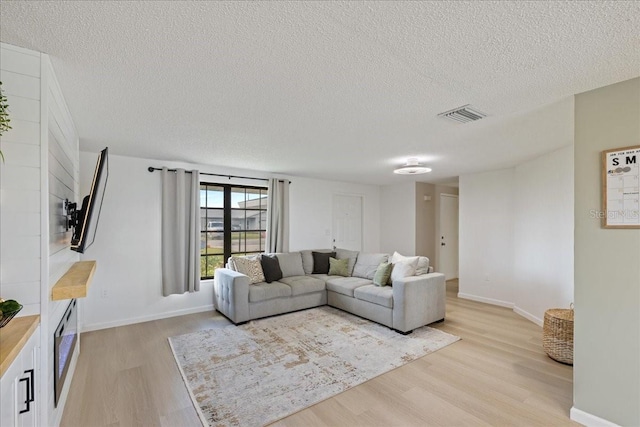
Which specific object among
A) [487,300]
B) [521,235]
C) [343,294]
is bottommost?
[487,300]

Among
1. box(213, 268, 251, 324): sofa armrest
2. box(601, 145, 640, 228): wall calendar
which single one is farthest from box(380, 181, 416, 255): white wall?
box(601, 145, 640, 228): wall calendar

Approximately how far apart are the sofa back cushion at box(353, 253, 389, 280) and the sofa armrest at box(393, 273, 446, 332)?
87 centimetres

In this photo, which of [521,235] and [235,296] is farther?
[521,235]

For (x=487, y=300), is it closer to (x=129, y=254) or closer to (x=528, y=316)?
(x=528, y=316)

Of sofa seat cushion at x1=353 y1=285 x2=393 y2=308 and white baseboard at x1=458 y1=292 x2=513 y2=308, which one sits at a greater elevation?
sofa seat cushion at x1=353 y1=285 x2=393 y2=308

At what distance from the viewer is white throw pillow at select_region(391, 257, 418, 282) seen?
3967 millimetres

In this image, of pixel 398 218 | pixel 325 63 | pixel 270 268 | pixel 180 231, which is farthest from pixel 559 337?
pixel 180 231

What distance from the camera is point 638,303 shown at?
1.87 meters

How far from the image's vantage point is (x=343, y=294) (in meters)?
4.59

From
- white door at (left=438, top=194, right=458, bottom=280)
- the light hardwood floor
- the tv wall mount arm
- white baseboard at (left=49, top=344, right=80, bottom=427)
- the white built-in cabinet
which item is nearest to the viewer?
the white built-in cabinet

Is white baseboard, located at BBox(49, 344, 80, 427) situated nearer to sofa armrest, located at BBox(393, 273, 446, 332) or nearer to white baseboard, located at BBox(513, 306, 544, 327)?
sofa armrest, located at BBox(393, 273, 446, 332)

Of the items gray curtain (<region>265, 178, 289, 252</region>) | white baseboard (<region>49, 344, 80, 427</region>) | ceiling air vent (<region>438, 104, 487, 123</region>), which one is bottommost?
white baseboard (<region>49, 344, 80, 427</region>)

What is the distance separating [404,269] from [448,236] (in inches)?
140

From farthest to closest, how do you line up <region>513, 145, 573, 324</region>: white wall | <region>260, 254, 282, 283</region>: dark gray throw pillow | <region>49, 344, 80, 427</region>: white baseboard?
<region>260, 254, 282, 283</region>: dark gray throw pillow → <region>513, 145, 573, 324</region>: white wall → <region>49, 344, 80, 427</region>: white baseboard
